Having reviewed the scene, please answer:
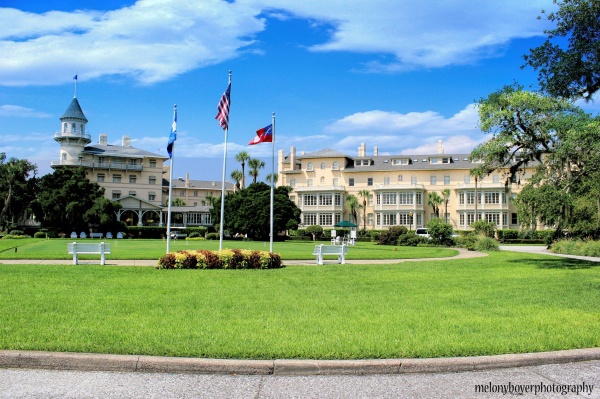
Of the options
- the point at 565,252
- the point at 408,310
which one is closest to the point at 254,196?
the point at 565,252

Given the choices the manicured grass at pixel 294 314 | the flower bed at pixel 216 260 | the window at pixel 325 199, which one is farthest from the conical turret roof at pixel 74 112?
the manicured grass at pixel 294 314

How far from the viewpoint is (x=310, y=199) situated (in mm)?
91562

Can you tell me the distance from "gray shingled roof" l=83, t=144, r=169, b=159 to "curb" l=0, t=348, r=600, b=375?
98.0 meters

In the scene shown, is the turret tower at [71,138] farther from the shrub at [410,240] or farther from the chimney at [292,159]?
the shrub at [410,240]

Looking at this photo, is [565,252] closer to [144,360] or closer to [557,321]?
[557,321]

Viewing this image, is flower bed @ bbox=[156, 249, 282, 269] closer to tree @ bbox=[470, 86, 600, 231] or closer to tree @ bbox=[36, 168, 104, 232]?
tree @ bbox=[470, 86, 600, 231]

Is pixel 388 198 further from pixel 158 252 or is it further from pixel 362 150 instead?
pixel 158 252

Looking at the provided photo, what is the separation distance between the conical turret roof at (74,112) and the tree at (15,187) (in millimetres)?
11941

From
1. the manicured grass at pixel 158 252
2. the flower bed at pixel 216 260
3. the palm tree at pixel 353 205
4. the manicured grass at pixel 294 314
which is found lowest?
the manicured grass at pixel 158 252

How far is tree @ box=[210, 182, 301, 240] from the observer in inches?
2518

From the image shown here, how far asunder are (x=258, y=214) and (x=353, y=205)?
28.0m

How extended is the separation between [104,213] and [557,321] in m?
65.7

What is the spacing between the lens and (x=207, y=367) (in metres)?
6.30

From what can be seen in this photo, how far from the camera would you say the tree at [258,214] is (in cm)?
6397
